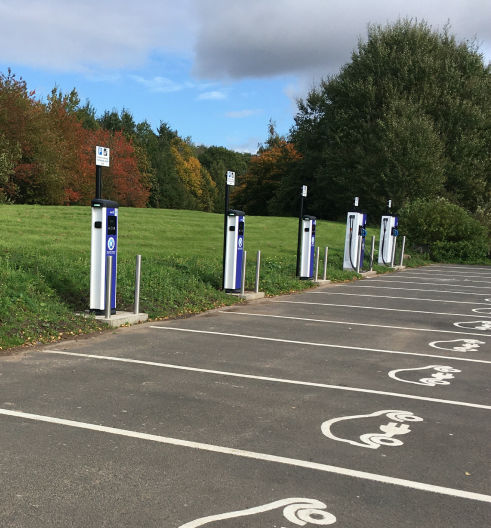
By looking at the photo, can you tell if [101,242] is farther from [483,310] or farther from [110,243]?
[483,310]

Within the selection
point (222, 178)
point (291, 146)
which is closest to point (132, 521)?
point (291, 146)

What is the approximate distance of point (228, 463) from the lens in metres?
4.18

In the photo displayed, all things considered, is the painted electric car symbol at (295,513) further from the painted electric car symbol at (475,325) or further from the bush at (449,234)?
the bush at (449,234)

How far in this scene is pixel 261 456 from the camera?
4328mm

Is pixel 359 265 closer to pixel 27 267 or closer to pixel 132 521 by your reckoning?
pixel 27 267

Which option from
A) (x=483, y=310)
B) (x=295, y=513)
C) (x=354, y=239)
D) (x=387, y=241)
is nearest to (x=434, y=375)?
(x=295, y=513)

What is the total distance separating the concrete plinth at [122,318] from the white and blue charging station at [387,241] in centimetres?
1493

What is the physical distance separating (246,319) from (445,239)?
20.6 m

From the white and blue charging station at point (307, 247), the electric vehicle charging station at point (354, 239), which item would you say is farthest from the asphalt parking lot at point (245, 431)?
the electric vehicle charging station at point (354, 239)

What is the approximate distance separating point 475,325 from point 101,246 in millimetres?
6718

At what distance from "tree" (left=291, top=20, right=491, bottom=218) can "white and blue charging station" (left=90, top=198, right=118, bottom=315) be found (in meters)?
28.5

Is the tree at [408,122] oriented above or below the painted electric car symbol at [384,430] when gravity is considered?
above

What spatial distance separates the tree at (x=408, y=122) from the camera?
1389 inches

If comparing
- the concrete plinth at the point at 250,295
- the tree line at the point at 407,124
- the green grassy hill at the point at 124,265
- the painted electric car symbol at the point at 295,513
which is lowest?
the painted electric car symbol at the point at 295,513
